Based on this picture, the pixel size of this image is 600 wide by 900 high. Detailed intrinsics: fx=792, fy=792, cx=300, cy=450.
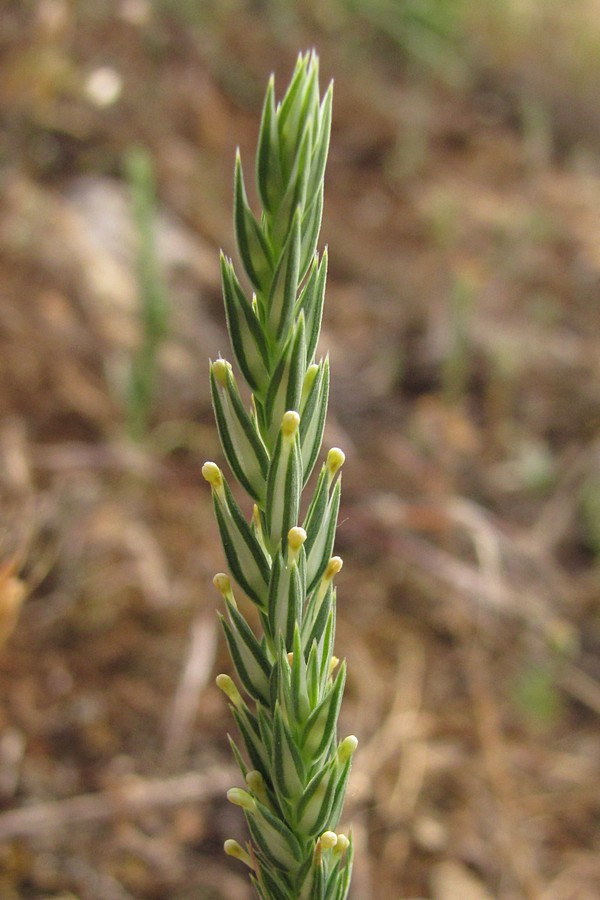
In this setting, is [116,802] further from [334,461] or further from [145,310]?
[145,310]

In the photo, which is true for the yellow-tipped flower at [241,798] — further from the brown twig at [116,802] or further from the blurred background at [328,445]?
the brown twig at [116,802]

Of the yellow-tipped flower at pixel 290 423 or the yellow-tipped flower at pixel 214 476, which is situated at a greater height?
the yellow-tipped flower at pixel 290 423

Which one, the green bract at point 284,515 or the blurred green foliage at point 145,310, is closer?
the green bract at point 284,515

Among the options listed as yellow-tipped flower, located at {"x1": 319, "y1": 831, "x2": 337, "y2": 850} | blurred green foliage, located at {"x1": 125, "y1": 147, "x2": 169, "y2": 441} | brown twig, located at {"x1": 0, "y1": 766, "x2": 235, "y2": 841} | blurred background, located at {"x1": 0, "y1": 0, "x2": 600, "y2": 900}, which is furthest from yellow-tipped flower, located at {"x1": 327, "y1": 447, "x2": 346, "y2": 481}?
blurred green foliage, located at {"x1": 125, "y1": 147, "x2": 169, "y2": 441}

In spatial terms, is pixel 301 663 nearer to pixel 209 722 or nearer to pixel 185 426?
pixel 209 722

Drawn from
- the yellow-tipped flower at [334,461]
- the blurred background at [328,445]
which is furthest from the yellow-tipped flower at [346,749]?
the blurred background at [328,445]

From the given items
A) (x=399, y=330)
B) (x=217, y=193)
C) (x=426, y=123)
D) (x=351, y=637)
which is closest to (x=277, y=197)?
(x=351, y=637)
